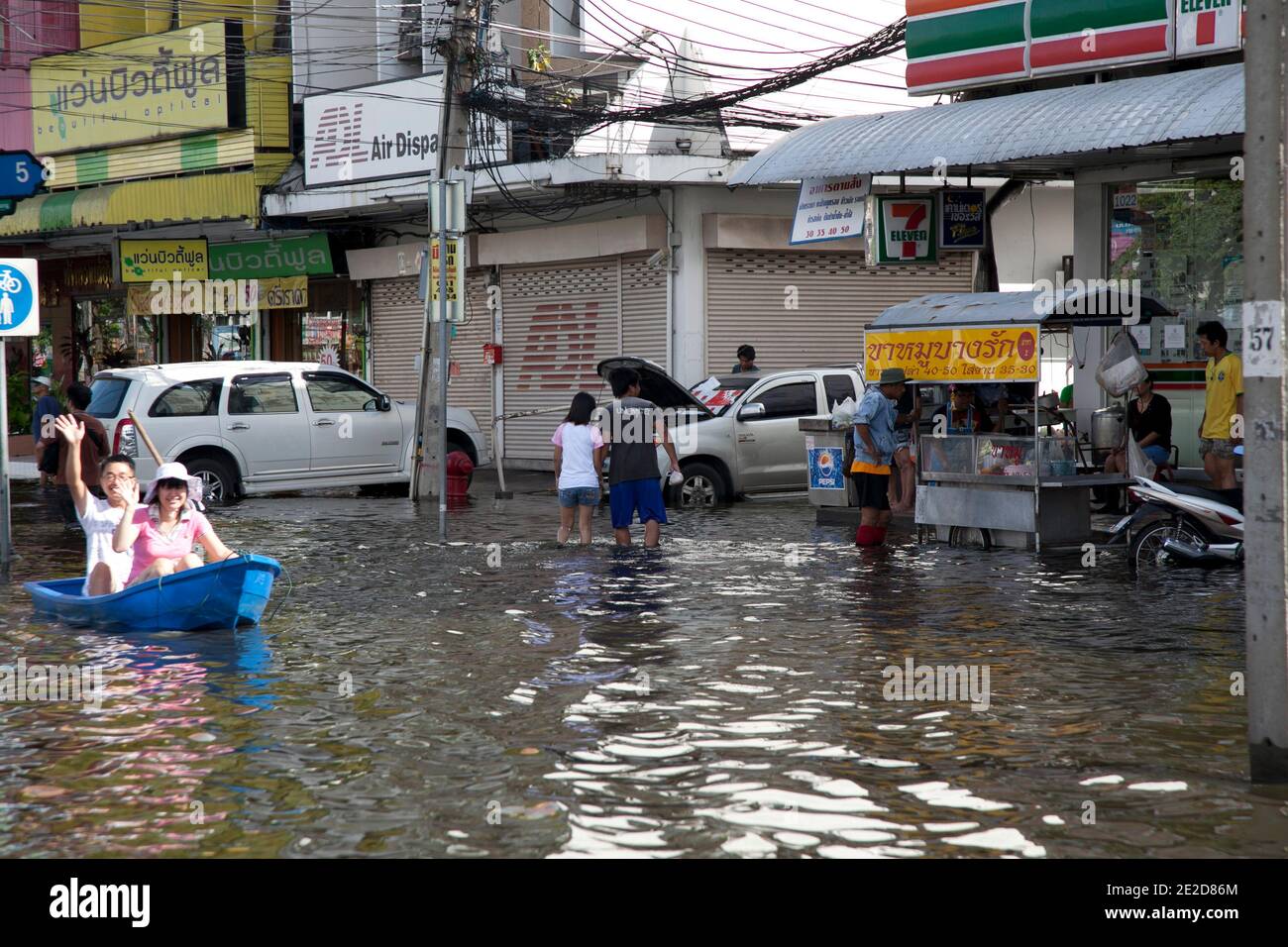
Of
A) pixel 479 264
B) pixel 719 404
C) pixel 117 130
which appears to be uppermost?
pixel 117 130

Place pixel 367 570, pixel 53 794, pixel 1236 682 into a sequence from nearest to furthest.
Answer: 1. pixel 53 794
2. pixel 1236 682
3. pixel 367 570

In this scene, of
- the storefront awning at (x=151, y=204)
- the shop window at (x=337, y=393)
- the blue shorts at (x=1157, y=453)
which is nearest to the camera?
the blue shorts at (x=1157, y=453)

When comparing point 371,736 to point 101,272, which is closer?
point 371,736

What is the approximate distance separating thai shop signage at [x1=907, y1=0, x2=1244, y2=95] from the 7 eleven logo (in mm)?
1496

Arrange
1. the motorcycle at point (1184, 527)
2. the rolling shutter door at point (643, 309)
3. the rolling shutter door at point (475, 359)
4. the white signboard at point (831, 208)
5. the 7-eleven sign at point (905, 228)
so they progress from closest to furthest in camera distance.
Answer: the motorcycle at point (1184, 527) → the 7-eleven sign at point (905, 228) → the white signboard at point (831, 208) → the rolling shutter door at point (643, 309) → the rolling shutter door at point (475, 359)

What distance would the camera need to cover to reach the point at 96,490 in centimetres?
1598

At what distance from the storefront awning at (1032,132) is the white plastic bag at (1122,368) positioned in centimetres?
198

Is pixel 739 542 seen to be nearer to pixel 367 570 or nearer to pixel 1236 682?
pixel 367 570

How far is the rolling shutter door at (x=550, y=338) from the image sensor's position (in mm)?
25125

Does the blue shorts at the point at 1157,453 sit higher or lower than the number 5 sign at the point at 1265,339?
lower

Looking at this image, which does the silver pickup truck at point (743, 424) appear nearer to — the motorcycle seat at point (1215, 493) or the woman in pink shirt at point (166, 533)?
the motorcycle seat at point (1215, 493)

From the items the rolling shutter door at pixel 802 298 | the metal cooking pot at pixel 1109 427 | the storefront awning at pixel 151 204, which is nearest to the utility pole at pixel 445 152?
the rolling shutter door at pixel 802 298
